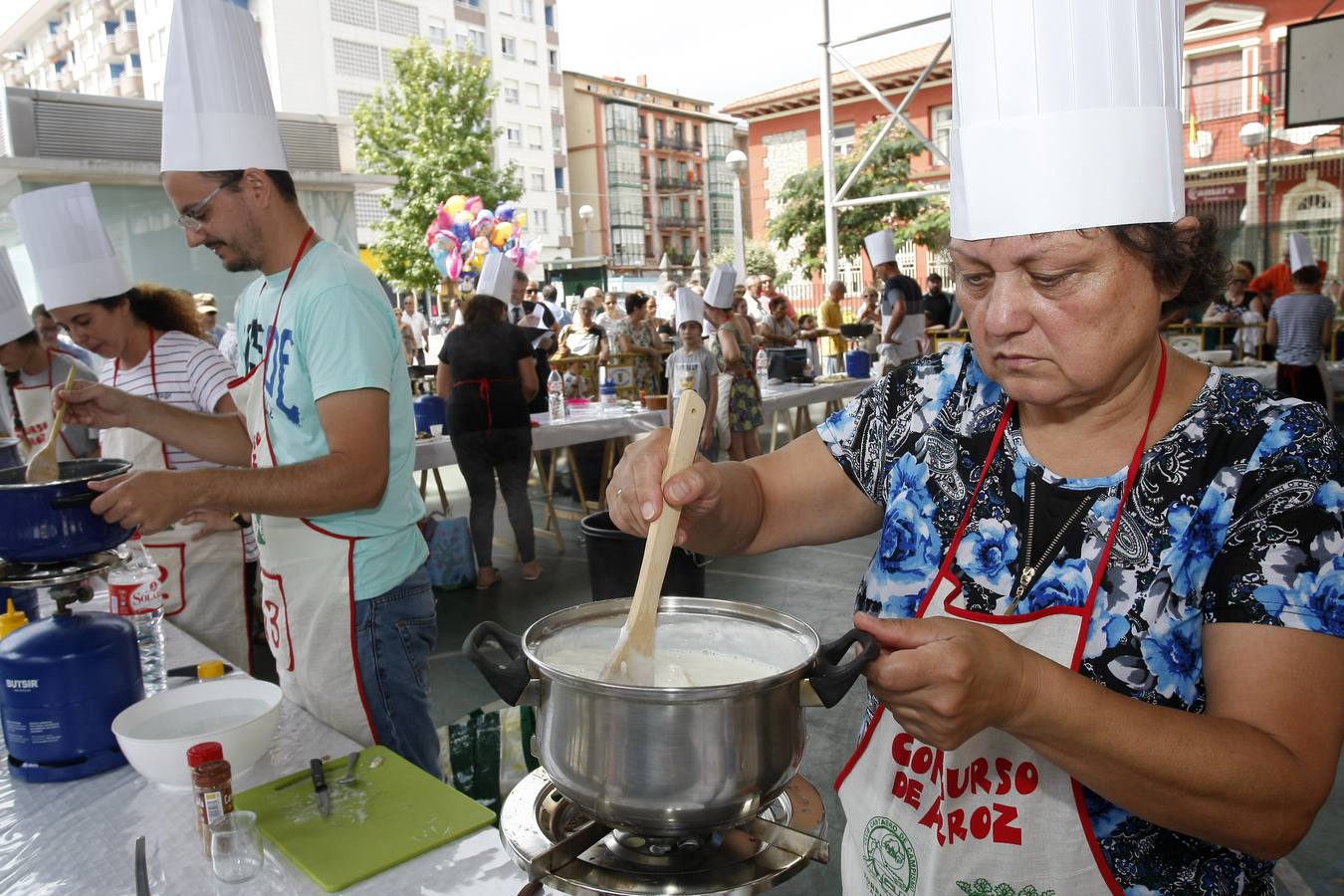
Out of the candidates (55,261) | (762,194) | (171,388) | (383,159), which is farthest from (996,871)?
(762,194)

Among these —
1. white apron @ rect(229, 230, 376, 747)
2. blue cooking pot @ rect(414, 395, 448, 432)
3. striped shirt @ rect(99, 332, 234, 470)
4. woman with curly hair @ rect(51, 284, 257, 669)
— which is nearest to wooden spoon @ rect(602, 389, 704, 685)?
white apron @ rect(229, 230, 376, 747)

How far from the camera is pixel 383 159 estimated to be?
23.6 meters

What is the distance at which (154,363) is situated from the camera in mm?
2607

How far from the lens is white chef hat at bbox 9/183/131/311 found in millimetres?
2580

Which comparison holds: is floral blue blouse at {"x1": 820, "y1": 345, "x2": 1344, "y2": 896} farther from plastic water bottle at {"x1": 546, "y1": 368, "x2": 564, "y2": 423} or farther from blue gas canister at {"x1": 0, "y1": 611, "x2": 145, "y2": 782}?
A: plastic water bottle at {"x1": 546, "y1": 368, "x2": 564, "y2": 423}

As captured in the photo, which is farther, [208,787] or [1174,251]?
[208,787]

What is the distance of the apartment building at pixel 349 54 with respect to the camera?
29359mm

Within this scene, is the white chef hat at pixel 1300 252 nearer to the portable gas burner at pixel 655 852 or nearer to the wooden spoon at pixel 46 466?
the portable gas burner at pixel 655 852

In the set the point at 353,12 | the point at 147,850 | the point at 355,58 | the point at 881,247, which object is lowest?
the point at 147,850

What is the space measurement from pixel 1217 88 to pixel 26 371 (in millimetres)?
23482

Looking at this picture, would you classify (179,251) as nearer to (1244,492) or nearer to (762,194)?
(1244,492)

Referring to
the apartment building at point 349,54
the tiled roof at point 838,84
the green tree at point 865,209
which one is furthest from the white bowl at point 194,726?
the apartment building at point 349,54

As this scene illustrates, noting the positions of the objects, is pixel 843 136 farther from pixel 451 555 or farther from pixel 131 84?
pixel 131 84

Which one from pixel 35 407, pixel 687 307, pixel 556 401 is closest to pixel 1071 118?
pixel 35 407
